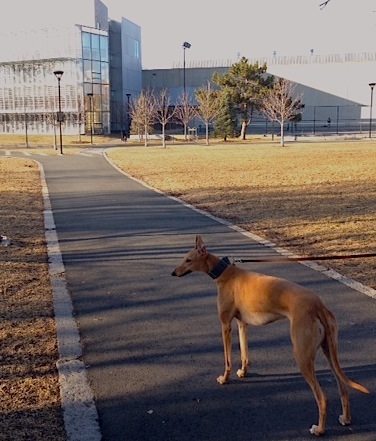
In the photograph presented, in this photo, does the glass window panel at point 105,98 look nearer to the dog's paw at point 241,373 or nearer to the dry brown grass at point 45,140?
the dry brown grass at point 45,140

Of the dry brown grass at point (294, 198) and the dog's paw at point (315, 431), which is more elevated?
the dry brown grass at point (294, 198)

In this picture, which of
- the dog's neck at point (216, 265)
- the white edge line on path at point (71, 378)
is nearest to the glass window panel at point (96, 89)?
the white edge line on path at point (71, 378)

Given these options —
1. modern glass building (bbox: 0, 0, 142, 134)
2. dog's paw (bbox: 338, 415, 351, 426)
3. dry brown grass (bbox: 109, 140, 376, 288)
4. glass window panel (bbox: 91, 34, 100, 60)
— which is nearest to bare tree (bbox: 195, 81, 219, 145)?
modern glass building (bbox: 0, 0, 142, 134)

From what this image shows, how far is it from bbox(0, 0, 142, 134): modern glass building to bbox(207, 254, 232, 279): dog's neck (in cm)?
6030

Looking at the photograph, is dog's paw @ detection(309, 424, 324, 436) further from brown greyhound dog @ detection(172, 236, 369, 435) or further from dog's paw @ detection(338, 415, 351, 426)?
dog's paw @ detection(338, 415, 351, 426)

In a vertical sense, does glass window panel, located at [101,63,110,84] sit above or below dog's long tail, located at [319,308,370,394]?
above

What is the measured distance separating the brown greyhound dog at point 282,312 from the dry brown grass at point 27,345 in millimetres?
1294

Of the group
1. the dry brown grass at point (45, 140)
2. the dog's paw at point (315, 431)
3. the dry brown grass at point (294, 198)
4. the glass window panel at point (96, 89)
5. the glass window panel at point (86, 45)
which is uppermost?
the glass window panel at point (86, 45)

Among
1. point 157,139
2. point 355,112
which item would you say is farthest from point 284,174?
point 355,112

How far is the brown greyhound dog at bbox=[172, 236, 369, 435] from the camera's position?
3373 millimetres

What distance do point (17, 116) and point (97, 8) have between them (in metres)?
16.1

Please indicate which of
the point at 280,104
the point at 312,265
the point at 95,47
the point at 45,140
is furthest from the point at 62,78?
the point at 312,265

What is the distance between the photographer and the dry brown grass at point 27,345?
361cm

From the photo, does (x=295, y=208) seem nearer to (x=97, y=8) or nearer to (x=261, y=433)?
(x=261, y=433)
